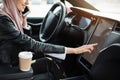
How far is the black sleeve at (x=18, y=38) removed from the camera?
5.83ft

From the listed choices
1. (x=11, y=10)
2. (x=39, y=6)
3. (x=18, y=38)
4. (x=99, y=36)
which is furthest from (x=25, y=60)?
(x=39, y=6)

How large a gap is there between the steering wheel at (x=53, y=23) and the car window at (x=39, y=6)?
56cm

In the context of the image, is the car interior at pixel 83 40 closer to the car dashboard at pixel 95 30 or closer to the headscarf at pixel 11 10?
the car dashboard at pixel 95 30

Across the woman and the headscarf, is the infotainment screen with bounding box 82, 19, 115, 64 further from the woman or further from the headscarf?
the headscarf

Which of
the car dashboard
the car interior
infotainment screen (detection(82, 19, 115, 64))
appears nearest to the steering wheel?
the car interior

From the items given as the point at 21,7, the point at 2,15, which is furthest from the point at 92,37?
the point at 2,15

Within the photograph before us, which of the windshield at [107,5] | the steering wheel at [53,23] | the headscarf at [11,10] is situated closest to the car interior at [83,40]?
the steering wheel at [53,23]

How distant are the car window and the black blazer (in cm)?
153

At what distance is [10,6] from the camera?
189 centimetres

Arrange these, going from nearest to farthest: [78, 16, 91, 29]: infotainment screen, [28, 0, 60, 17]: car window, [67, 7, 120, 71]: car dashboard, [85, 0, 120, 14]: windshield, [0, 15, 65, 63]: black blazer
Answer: [0, 15, 65, 63]: black blazer < [67, 7, 120, 71]: car dashboard < [78, 16, 91, 29]: infotainment screen < [85, 0, 120, 14]: windshield < [28, 0, 60, 17]: car window

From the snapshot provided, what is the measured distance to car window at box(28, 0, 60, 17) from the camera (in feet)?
11.1

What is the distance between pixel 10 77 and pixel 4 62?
15cm

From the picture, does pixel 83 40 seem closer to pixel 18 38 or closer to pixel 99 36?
pixel 99 36

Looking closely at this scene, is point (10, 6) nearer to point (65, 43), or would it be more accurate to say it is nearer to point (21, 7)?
point (21, 7)
